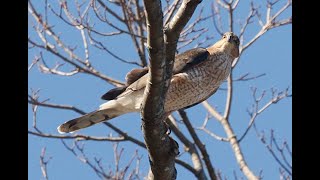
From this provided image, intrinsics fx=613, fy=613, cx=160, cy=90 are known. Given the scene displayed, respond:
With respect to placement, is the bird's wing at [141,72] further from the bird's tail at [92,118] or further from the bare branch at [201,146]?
the bare branch at [201,146]

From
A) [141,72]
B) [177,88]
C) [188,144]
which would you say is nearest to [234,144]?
[188,144]

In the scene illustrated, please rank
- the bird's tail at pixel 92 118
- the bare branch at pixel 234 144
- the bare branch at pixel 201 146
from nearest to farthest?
the bird's tail at pixel 92 118 → the bare branch at pixel 201 146 → the bare branch at pixel 234 144

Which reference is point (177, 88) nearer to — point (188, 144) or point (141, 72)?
point (141, 72)

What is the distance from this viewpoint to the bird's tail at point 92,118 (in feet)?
16.8

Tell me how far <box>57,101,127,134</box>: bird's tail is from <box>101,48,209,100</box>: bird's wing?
4.2 inches

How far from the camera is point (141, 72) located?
5.11m

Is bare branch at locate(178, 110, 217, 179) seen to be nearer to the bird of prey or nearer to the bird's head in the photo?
the bird of prey

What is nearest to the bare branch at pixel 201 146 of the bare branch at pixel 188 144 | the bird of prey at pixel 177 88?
the bare branch at pixel 188 144

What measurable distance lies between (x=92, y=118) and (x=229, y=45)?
1.49 meters
